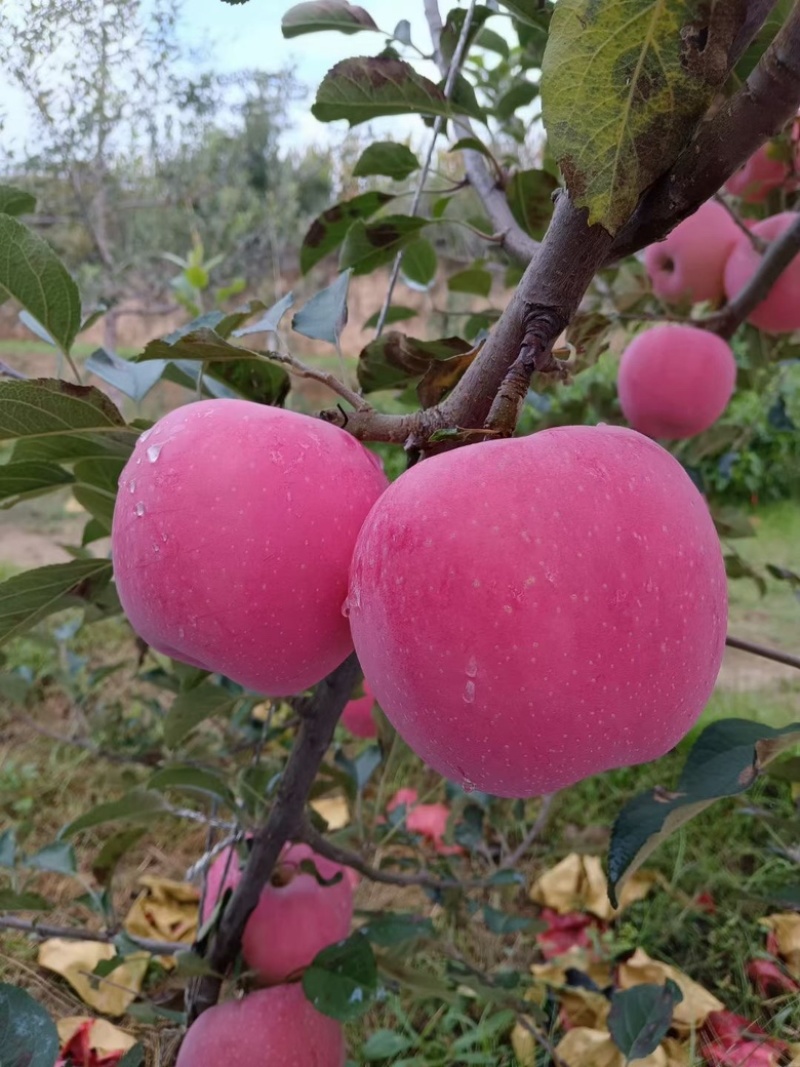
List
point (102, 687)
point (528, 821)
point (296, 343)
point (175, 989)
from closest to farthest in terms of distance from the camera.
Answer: point (175, 989) < point (528, 821) < point (102, 687) < point (296, 343)

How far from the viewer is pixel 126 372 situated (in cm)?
60

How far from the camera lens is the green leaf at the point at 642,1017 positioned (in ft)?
2.05

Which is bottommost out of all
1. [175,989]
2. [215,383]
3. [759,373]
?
[175,989]

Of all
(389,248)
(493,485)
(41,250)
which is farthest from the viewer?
(389,248)

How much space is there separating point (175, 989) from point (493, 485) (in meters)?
0.71

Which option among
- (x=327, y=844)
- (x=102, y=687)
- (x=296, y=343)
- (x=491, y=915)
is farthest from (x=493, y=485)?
(x=296, y=343)

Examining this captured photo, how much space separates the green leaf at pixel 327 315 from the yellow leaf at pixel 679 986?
703 millimetres

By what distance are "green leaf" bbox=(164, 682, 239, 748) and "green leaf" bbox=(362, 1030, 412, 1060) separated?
1.36ft

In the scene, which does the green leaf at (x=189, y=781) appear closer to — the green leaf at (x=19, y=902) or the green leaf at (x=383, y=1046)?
the green leaf at (x=19, y=902)

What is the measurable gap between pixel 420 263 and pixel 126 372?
1.48ft

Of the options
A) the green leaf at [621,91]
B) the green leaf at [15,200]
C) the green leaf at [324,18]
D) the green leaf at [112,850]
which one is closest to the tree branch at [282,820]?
the green leaf at [112,850]

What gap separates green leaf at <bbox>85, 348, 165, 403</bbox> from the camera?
583 mm

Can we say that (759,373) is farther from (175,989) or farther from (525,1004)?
(175,989)

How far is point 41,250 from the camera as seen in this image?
0.49m
